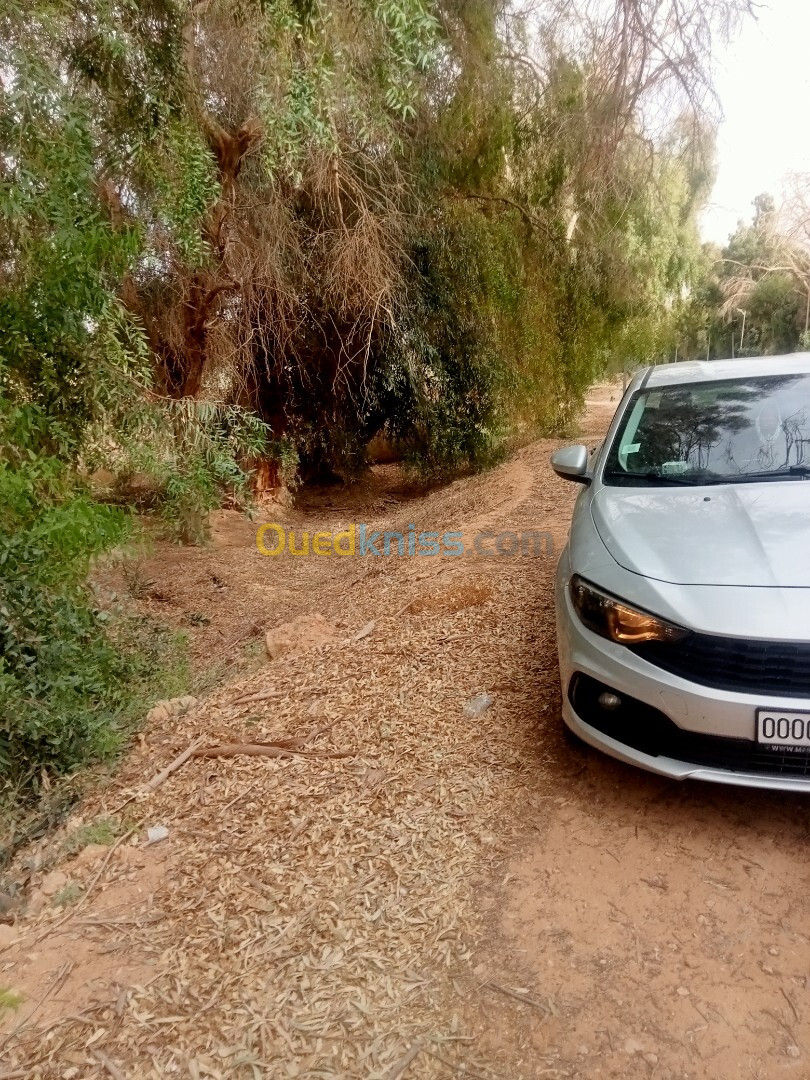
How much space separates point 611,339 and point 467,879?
11.9 m

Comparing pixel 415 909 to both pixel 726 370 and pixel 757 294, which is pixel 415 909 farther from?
pixel 757 294

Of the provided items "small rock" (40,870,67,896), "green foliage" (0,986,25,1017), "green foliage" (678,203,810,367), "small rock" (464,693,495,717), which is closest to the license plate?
"small rock" (464,693,495,717)

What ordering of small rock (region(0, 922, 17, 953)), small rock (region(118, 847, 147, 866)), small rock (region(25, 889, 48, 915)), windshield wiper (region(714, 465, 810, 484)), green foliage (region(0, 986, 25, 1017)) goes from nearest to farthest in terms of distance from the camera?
green foliage (region(0, 986, 25, 1017)) → small rock (region(0, 922, 17, 953)) → small rock (region(25, 889, 48, 915)) → small rock (region(118, 847, 147, 866)) → windshield wiper (region(714, 465, 810, 484))

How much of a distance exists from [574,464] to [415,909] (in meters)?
2.21

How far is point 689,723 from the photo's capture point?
2.44 m

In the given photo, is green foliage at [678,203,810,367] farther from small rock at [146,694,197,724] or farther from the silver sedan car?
small rock at [146,694,197,724]

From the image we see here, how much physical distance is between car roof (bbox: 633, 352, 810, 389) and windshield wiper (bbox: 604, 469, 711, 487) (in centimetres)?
89

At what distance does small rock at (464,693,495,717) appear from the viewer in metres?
3.55

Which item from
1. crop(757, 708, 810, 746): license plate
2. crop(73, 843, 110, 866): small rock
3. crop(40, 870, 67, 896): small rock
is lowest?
crop(73, 843, 110, 866): small rock

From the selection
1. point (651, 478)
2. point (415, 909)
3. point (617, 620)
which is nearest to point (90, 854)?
point (415, 909)

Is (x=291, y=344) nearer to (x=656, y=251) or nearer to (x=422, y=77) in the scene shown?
(x=422, y=77)

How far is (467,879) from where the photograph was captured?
2.56 metres

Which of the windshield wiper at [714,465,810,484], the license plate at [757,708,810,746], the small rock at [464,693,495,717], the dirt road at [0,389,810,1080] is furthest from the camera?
the small rock at [464,693,495,717]

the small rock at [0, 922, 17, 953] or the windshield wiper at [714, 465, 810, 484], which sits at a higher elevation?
the windshield wiper at [714, 465, 810, 484]
